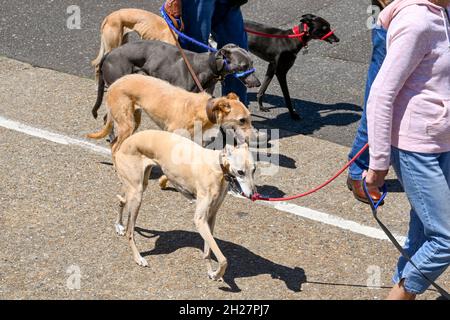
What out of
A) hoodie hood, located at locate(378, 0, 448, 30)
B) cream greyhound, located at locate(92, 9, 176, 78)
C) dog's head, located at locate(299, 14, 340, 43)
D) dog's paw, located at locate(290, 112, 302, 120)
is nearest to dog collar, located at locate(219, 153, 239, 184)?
hoodie hood, located at locate(378, 0, 448, 30)

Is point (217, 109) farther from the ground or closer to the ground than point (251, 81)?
farther from the ground

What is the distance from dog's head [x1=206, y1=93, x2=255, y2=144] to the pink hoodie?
2.24 metres

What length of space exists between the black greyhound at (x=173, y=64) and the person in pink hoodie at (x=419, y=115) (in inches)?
117

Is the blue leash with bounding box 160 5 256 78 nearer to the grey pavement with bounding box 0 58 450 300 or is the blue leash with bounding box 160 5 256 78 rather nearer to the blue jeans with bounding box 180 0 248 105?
the blue jeans with bounding box 180 0 248 105

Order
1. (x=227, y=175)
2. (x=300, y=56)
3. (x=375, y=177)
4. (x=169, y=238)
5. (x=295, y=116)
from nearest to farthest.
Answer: (x=375, y=177) → (x=227, y=175) → (x=169, y=238) → (x=295, y=116) → (x=300, y=56)

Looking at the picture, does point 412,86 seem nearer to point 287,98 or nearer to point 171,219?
point 171,219

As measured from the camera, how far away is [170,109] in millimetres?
6441

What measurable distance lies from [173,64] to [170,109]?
83 centimetres

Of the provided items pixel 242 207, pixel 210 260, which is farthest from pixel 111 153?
pixel 210 260

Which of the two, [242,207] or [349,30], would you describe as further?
[349,30]

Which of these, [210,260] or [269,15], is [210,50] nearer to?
[210,260]

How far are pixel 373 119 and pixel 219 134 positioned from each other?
311cm

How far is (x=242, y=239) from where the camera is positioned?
5.79m

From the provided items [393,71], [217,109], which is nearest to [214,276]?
[217,109]
